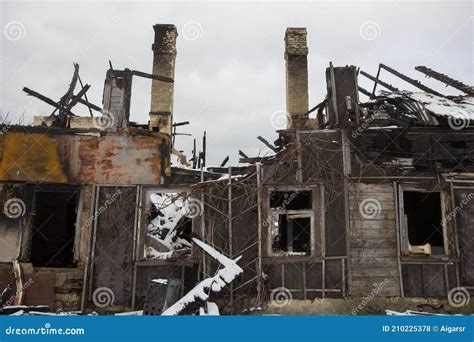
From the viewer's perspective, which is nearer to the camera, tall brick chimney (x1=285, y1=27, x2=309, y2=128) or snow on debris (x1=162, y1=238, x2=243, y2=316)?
snow on debris (x1=162, y1=238, x2=243, y2=316)

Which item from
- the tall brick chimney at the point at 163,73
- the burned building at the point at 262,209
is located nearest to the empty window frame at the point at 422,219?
the burned building at the point at 262,209

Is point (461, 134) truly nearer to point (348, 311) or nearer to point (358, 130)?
point (358, 130)

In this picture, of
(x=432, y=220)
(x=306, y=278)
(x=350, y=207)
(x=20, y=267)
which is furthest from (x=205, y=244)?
(x=432, y=220)

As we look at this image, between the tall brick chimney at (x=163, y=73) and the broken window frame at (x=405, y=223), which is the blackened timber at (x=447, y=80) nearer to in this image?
the broken window frame at (x=405, y=223)

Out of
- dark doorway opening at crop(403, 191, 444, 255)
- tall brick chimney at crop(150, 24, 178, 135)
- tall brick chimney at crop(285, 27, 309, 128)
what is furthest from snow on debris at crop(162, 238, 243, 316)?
tall brick chimney at crop(150, 24, 178, 135)

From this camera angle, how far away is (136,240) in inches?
382

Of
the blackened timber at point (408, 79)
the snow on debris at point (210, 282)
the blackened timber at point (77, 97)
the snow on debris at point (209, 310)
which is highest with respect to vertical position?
the blackened timber at point (408, 79)

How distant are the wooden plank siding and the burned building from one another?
0.08 feet

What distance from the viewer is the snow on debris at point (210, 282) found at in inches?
304

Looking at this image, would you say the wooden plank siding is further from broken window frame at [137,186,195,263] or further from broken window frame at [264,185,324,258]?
broken window frame at [137,186,195,263]

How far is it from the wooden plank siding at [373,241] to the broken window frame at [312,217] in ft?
2.42

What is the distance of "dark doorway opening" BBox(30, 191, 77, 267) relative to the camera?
503 inches

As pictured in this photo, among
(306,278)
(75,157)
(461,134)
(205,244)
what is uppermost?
(461,134)

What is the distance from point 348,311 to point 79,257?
6491 millimetres
